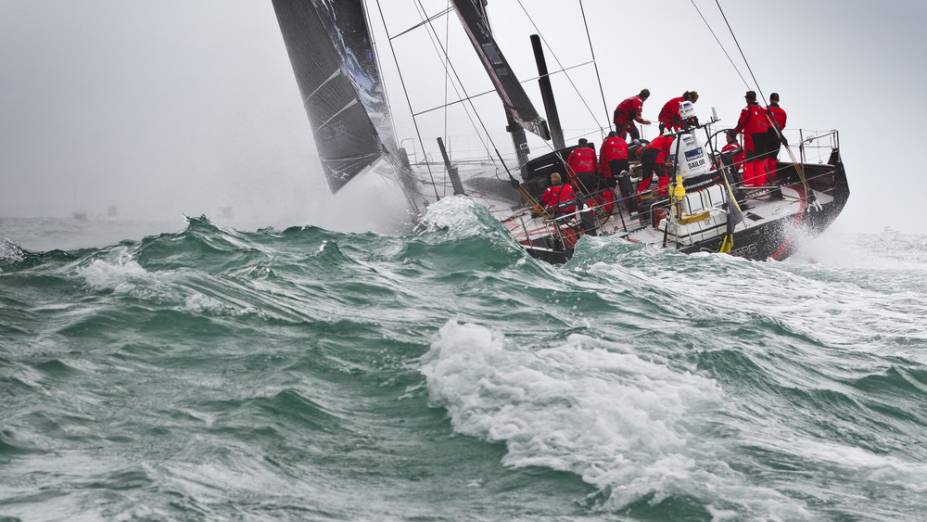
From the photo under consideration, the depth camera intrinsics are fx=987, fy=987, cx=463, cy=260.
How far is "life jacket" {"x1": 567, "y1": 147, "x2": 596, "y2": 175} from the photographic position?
1290 centimetres

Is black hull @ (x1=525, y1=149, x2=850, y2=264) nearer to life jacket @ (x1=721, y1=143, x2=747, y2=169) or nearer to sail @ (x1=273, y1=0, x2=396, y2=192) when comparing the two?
life jacket @ (x1=721, y1=143, x2=747, y2=169)

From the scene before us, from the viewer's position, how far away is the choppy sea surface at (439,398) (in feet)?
12.5

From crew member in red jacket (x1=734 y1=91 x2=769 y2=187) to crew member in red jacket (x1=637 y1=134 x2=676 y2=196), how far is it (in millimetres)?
1167

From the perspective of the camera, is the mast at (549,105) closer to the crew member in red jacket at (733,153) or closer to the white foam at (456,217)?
the white foam at (456,217)

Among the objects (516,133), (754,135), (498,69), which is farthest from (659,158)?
(516,133)

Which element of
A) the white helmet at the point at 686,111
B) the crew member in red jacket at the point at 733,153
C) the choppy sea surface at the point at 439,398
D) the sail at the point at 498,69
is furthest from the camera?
the sail at the point at 498,69

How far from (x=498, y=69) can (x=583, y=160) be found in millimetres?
2611

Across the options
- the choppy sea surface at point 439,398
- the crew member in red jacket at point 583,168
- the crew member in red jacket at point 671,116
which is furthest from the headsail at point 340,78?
the choppy sea surface at point 439,398

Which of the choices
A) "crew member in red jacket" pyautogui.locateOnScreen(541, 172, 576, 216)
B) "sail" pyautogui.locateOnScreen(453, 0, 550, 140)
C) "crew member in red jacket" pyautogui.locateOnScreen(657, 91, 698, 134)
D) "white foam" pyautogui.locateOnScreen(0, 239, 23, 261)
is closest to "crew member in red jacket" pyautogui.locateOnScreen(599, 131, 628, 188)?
"crew member in red jacket" pyautogui.locateOnScreen(657, 91, 698, 134)

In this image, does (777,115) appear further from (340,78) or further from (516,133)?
(340,78)

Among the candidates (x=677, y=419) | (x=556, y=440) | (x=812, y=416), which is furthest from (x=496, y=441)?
(x=812, y=416)

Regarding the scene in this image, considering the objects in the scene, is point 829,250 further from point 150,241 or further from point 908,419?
point 150,241

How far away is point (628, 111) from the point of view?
561 inches

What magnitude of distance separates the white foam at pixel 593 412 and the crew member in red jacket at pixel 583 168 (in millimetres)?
7164
